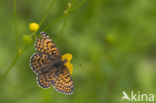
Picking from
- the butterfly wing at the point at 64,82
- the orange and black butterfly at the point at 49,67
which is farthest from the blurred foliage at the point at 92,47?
the butterfly wing at the point at 64,82

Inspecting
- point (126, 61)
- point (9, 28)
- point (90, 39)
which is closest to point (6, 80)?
point (9, 28)

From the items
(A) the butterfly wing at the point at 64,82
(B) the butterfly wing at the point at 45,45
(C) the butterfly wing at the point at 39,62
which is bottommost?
(A) the butterfly wing at the point at 64,82

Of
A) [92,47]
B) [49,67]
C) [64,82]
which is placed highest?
[92,47]

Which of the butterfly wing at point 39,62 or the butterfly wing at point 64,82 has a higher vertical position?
the butterfly wing at point 39,62

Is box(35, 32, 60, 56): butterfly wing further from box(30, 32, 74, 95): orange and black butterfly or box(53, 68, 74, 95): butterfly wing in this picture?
box(53, 68, 74, 95): butterfly wing

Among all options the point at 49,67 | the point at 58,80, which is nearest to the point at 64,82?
the point at 58,80

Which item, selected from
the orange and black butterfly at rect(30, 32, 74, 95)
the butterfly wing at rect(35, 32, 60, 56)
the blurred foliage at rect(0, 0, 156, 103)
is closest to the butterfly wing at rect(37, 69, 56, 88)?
the orange and black butterfly at rect(30, 32, 74, 95)

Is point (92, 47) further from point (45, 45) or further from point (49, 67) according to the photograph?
point (45, 45)

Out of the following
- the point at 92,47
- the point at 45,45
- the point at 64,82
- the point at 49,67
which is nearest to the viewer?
the point at 64,82

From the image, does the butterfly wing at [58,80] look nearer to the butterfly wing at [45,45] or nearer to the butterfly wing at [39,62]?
the butterfly wing at [39,62]
